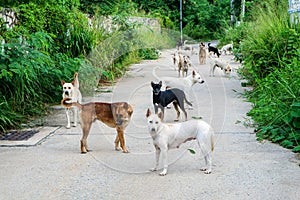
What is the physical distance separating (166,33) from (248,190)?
24.3m

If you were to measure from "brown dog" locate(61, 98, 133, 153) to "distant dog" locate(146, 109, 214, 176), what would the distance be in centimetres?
74

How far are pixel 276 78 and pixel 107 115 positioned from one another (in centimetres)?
376

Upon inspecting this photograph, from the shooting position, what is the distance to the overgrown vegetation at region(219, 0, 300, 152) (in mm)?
6219

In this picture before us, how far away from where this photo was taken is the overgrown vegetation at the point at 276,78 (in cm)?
622

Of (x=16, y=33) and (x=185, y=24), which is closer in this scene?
(x=16, y=33)

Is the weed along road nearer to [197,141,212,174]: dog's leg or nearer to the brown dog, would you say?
[197,141,212,174]: dog's leg

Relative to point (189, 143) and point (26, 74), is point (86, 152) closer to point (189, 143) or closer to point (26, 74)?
point (189, 143)

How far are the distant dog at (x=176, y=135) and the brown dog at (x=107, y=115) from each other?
2.41 ft

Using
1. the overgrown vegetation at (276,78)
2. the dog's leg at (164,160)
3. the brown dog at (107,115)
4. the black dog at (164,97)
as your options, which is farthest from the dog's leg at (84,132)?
the overgrown vegetation at (276,78)

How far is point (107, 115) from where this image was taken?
5.82 metres

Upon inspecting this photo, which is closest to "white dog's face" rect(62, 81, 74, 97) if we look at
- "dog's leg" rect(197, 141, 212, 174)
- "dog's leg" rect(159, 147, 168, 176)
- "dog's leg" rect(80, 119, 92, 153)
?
"dog's leg" rect(80, 119, 92, 153)

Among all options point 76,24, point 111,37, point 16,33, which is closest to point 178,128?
point 16,33

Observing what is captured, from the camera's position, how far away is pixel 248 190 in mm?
4445

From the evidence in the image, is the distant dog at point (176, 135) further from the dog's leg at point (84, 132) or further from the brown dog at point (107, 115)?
the dog's leg at point (84, 132)
